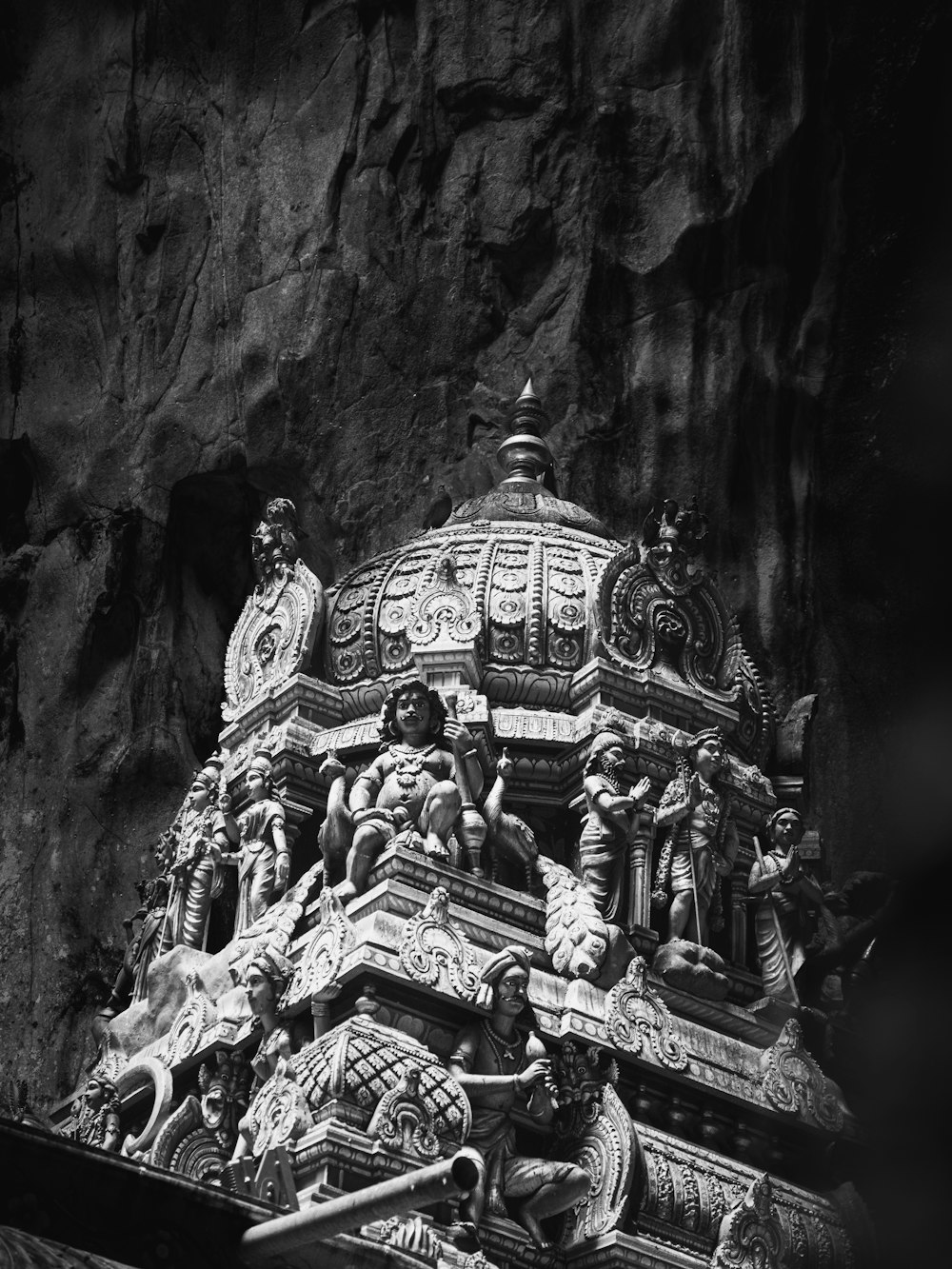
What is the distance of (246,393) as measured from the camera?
23.3 m

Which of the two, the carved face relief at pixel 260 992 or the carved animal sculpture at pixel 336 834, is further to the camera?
the carved animal sculpture at pixel 336 834

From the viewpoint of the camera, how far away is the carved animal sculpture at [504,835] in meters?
16.8

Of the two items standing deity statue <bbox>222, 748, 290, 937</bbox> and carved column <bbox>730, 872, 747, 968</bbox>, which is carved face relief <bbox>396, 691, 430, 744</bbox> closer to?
standing deity statue <bbox>222, 748, 290, 937</bbox>

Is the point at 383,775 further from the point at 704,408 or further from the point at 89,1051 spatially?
the point at 704,408

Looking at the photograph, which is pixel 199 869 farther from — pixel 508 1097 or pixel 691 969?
pixel 508 1097

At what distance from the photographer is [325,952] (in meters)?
14.9

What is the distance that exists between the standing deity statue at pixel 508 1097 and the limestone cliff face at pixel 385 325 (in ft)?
24.1

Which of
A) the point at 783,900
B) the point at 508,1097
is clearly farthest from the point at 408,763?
the point at 783,900

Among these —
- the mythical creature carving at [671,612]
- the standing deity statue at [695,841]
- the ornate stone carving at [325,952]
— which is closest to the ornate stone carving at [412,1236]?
the ornate stone carving at [325,952]

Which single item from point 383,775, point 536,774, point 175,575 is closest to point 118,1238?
point 383,775

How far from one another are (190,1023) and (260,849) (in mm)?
1715

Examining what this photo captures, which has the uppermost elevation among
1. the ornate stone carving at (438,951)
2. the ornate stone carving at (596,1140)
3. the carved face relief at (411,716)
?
the carved face relief at (411,716)

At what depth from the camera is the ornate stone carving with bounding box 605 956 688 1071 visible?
1552 cm

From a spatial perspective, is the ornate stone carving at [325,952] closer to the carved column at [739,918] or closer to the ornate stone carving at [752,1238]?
the ornate stone carving at [752,1238]
